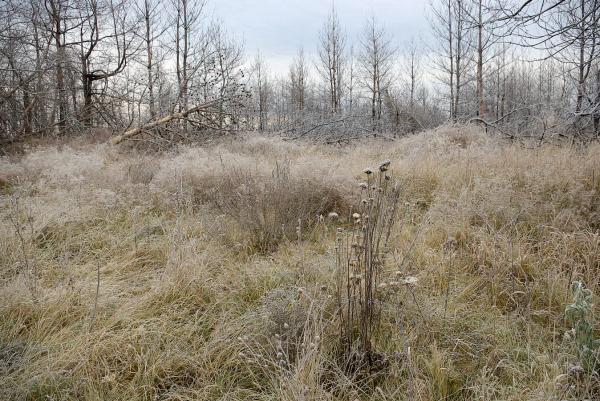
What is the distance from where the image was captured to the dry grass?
1683 millimetres

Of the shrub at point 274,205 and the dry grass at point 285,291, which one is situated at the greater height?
the shrub at point 274,205

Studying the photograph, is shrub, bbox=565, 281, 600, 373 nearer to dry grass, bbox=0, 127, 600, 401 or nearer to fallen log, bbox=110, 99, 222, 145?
dry grass, bbox=0, 127, 600, 401

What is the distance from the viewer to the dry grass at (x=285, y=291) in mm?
1683

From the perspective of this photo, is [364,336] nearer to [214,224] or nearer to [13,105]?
[214,224]

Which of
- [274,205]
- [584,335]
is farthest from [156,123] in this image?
[584,335]

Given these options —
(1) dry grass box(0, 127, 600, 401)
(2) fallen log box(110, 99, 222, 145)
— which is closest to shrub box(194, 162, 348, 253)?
(1) dry grass box(0, 127, 600, 401)

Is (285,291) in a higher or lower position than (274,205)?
lower

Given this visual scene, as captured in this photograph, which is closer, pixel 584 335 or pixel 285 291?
pixel 584 335

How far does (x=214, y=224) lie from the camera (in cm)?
357

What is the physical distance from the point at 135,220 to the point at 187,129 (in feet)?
25.2

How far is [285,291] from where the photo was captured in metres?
2.34

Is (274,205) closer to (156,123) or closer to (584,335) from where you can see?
(584,335)

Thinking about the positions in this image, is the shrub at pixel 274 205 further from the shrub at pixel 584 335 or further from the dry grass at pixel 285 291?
the shrub at pixel 584 335

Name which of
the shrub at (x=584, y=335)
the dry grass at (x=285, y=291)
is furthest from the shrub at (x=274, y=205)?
the shrub at (x=584, y=335)
